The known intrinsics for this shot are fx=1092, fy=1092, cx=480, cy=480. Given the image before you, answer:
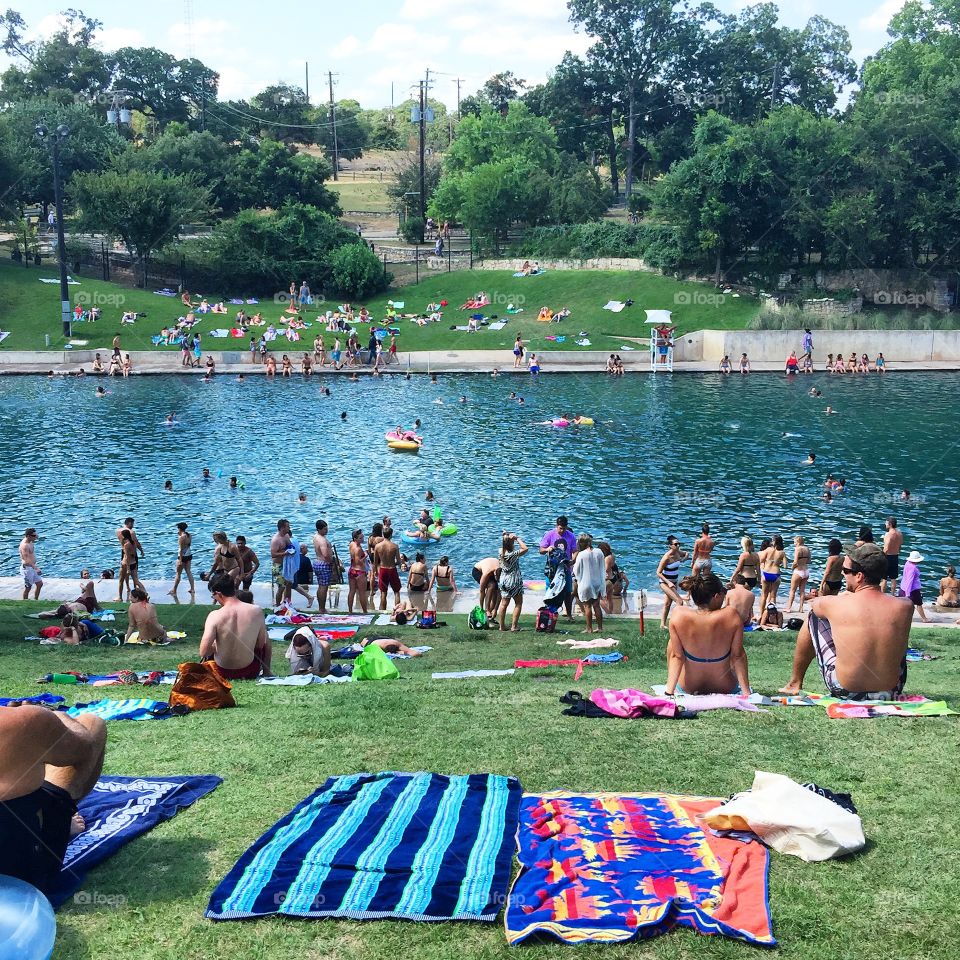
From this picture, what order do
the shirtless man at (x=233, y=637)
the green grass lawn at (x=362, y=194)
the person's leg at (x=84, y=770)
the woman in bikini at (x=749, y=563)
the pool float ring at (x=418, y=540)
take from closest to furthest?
1. the person's leg at (x=84, y=770)
2. the shirtless man at (x=233, y=637)
3. the woman in bikini at (x=749, y=563)
4. the pool float ring at (x=418, y=540)
5. the green grass lawn at (x=362, y=194)

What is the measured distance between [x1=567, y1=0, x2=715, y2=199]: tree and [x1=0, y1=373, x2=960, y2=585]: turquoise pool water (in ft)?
155

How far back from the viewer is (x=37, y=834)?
575 cm

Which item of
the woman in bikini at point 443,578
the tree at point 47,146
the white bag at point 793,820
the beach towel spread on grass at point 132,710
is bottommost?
the woman in bikini at point 443,578

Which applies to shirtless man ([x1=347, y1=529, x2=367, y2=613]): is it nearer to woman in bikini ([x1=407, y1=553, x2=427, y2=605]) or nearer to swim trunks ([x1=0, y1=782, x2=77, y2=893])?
woman in bikini ([x1=407, y1=553, x2=427, y2=605])

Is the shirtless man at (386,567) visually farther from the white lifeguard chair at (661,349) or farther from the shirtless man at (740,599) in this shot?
the white lifeguard chair at (661,349)

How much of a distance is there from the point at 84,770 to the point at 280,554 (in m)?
12.8

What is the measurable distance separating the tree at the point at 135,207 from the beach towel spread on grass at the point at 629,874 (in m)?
60.2

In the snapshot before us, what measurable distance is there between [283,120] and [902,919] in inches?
4483

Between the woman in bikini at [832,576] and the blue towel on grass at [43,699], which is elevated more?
the blue towel on grass at [43,699]

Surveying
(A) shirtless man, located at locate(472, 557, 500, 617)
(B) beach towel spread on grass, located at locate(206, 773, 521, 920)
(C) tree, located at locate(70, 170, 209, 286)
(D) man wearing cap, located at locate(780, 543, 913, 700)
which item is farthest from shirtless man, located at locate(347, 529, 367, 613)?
(C) tree, located at locate(70, 170, 209, 286)

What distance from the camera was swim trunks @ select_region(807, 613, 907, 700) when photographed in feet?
29.2

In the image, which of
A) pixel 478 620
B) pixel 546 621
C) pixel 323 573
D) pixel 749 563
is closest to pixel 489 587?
pixel 478 620

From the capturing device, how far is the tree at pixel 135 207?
60719mm

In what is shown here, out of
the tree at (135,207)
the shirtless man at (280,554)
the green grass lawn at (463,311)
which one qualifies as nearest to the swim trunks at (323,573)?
the shirtless man at (280,554)
